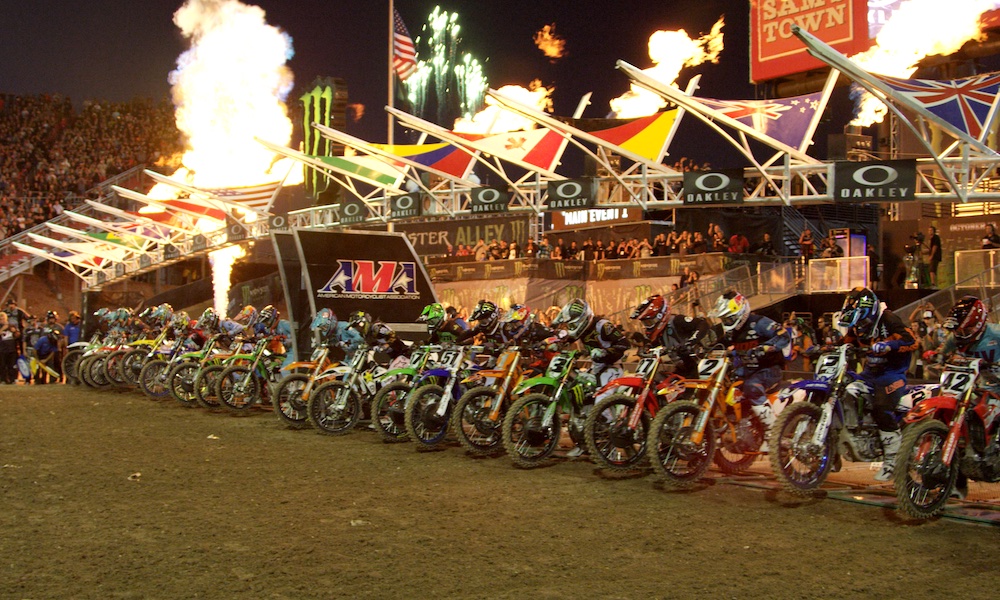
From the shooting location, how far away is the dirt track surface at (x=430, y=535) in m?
5.64

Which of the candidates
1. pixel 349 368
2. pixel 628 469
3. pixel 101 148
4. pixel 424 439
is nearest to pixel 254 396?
pixel 349 368

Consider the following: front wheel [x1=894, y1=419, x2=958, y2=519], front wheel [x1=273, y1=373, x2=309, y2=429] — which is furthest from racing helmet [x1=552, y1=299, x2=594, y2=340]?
front wheel [x1=273, y1=373, x2=309, y2=429]

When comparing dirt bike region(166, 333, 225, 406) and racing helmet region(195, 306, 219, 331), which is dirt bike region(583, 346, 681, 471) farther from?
racing helmet region(195, 306, 219, 331)

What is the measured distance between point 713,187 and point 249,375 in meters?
12.0

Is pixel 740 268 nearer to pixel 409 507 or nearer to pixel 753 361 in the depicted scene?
pixel 753 361

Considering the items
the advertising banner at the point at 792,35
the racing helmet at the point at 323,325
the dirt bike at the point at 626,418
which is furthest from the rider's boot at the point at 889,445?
the advertising banner at the point at 792,35

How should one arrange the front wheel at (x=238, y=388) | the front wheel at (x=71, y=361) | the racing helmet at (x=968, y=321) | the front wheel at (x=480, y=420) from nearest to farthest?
the racing helmet at (x=968, y=321), the front wheel at (x=480, y=420), the front wheel at (x=238, y=388), the front wheel at (x=71, y=361)

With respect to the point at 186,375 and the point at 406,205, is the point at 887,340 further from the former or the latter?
the point at 406,205

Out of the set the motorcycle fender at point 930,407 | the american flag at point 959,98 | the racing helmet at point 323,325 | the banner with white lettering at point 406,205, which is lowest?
the motorcycle fender at point 930,407

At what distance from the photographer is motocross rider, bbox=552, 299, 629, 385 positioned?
10789mm

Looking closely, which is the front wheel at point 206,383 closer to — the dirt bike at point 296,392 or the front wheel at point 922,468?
the dirt bike at point 296,392

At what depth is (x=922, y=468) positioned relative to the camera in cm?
737

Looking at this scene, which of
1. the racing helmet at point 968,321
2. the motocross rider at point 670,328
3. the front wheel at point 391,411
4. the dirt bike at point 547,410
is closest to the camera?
the racing helmet at point 968,321

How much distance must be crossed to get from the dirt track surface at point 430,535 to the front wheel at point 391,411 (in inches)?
42.5
